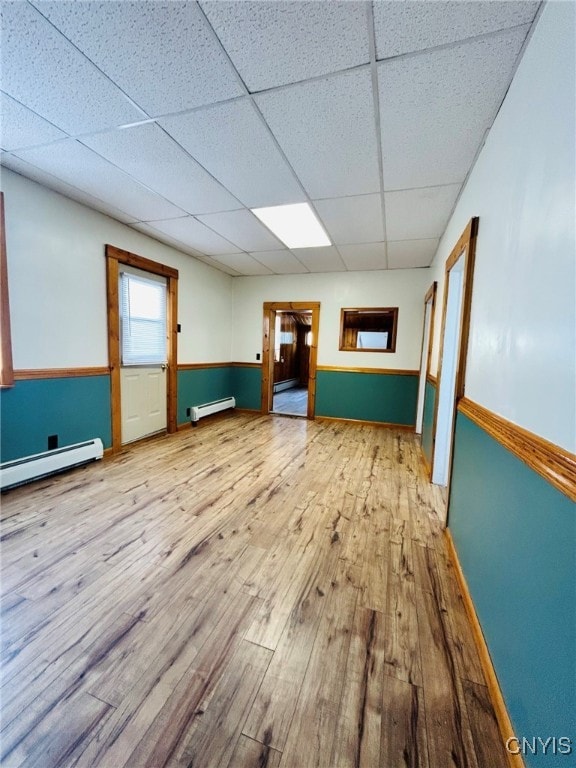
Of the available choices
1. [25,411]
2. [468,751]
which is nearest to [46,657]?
[468,751]

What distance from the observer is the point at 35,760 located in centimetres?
87

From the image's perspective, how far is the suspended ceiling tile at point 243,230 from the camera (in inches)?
119

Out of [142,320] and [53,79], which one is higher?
[53,79]

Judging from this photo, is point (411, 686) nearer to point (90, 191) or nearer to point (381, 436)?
point (381, 436)

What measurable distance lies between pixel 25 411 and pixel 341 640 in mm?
2979

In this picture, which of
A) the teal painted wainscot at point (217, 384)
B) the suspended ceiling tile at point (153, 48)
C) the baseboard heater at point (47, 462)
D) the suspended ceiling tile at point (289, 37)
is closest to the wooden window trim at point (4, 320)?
the baseboard heater at point (47, 462)

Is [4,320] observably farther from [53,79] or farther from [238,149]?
[238,149]

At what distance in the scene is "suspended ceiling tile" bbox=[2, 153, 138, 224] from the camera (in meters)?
2.25

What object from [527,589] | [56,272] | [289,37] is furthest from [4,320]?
[527,589]

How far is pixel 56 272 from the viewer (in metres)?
2.71

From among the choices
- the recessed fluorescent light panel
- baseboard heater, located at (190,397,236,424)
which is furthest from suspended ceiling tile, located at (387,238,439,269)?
baseboard heater, located at (190,397,236,424)

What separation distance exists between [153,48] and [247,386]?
4678 millimetres

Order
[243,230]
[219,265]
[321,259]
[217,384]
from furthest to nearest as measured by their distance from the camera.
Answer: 1. [217,384]
2. [219,265]
3. [321,259]
4. [243,230]

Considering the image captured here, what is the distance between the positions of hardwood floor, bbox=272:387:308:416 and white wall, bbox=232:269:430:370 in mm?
1193
